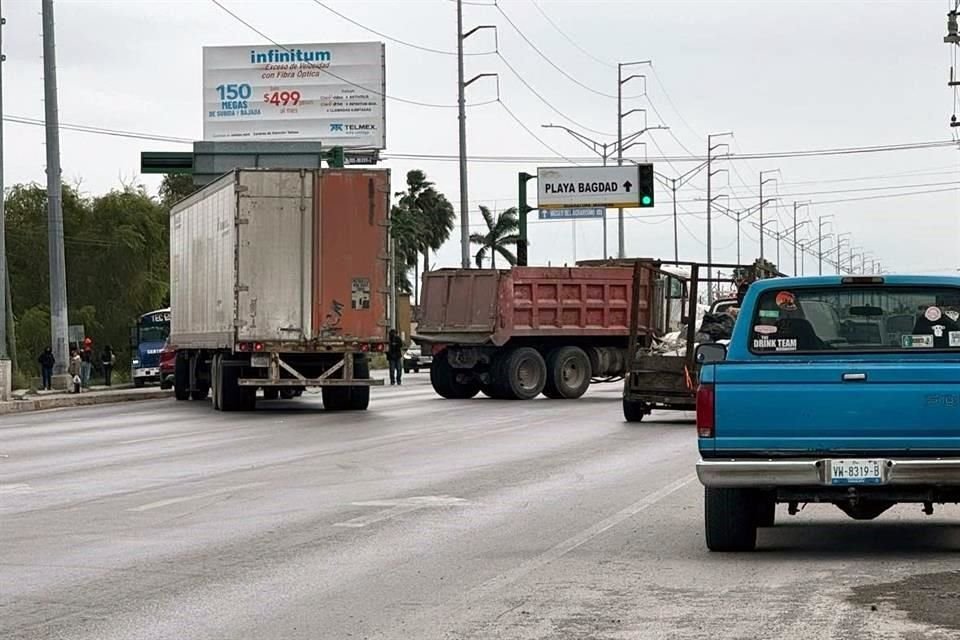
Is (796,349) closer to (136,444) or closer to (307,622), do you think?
(307,622)

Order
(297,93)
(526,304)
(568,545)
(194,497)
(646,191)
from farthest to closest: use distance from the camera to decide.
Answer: (297,93)
(646,191)
(526,304)
(194,497)
(568,545)

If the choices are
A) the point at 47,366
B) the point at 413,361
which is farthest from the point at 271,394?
the point at 413,361

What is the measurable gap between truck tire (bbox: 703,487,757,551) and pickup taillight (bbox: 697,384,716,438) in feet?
1.80

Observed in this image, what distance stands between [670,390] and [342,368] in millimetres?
6681

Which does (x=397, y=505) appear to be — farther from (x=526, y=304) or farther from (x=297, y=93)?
(x=297, y=93)

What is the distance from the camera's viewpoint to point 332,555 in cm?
1202

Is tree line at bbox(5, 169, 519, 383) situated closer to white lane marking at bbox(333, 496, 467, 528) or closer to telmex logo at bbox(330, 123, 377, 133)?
telmex logo at bbox(330, 123, 377, 133)

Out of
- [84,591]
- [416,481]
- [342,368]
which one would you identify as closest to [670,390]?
[342,368]

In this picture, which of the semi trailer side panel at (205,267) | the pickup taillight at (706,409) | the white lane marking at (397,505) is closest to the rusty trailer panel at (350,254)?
the semi trailer side panel at (205,267)

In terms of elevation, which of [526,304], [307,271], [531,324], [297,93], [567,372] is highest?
[297,93]

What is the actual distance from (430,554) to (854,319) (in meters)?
3.31

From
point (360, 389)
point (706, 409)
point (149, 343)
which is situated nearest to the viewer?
point (706, 409)

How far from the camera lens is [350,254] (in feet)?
101

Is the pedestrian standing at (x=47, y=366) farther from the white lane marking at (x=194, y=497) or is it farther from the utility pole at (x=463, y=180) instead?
the white lane marking at (x=194, y=497)
